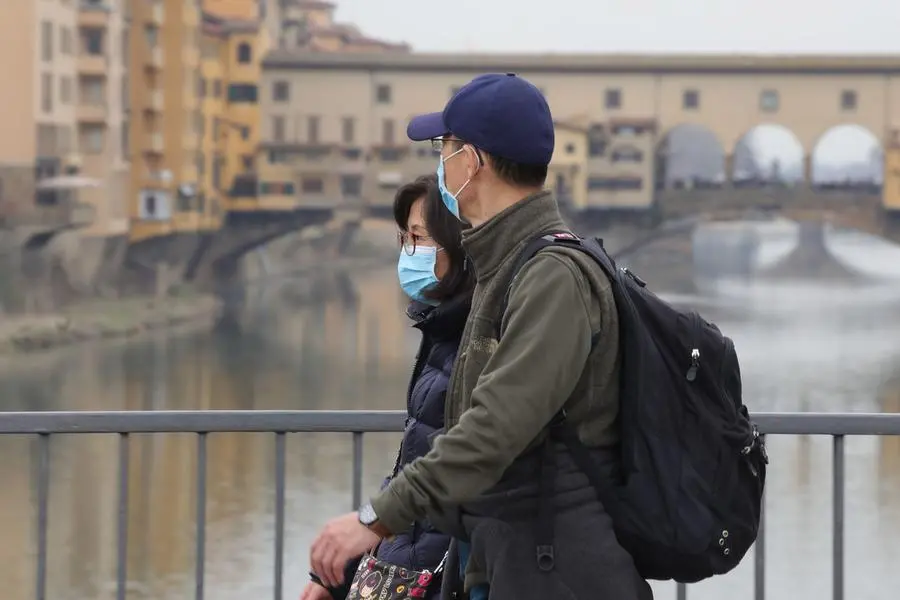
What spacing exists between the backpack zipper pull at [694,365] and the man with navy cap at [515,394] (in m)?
0.06

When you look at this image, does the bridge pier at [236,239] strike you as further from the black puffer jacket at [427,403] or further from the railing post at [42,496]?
the black puffer jacket at [427,403]

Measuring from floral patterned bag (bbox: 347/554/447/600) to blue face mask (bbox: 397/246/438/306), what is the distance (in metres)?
0.29

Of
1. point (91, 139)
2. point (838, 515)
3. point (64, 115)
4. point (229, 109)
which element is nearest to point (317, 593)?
point (838, 515)

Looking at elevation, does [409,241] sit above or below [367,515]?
above

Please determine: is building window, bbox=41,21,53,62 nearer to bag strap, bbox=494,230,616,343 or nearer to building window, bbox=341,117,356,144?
building window, bbox=341,117,356,144

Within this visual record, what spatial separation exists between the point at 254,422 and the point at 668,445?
2.44 feet

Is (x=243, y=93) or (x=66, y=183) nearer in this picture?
(x=66, y=183)

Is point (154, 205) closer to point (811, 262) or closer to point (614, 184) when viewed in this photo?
point (614, 184)

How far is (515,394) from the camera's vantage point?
1.22 meters

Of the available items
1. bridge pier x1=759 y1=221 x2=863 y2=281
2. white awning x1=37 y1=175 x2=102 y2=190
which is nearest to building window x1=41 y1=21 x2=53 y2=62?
white awning x1=37 y1=175 x2=102 y2=190

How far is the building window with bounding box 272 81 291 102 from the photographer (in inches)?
1175

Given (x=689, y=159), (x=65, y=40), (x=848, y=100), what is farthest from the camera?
(x=848, y=100)

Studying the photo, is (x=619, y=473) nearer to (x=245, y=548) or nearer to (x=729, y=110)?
(x=245, y=548)

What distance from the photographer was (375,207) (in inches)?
1195
